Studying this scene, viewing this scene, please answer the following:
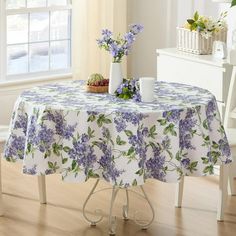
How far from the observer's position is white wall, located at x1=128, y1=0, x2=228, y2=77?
6.20m

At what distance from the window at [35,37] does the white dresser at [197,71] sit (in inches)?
46.0

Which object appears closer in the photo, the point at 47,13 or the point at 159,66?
the point at 159,66

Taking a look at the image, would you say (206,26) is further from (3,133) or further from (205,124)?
(3,133)

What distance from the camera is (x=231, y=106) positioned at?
5.03 m

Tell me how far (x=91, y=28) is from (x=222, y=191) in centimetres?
216

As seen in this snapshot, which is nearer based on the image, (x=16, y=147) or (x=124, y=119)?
(x=124, y=119)

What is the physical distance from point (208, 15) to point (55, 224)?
7.36 ft

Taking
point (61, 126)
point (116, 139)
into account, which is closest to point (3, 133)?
point (61, 126)

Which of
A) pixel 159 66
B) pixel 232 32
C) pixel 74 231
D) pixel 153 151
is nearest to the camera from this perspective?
pixel 153 151

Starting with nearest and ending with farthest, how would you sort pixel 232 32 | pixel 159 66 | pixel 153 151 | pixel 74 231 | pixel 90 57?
pixel 153 151 → pixel 74 231 → pixel 232 32 → pixel 159 66 → pixel 90 57

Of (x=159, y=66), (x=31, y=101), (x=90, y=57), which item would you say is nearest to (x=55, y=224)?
(x=31, y=101)

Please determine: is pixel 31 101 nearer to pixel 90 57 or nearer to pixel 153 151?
pixel 153 151

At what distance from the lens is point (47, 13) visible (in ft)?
21.1

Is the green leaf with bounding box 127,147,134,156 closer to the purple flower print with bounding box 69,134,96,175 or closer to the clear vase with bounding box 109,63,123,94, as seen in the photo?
the purple flower print with bounding box 69,134,96,175
